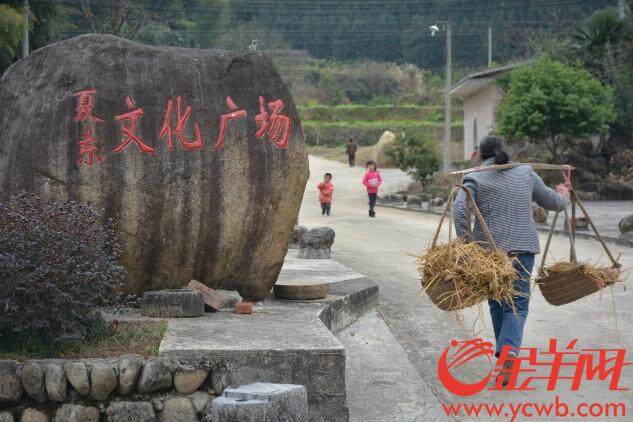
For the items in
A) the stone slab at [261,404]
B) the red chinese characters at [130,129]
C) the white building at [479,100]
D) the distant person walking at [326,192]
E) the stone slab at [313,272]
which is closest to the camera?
the stone slab at [261,404]

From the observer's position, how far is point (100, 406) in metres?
6.23

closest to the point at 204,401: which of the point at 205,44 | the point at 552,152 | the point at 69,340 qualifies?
the point at 69,340

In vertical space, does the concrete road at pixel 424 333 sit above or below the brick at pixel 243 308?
below

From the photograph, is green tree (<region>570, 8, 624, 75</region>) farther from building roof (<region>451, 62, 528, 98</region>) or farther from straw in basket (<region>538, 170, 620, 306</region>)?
straw in basket (<region>538, 170, 620, 306</region>)

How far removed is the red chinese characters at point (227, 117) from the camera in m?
8.54

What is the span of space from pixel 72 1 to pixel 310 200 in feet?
44.3

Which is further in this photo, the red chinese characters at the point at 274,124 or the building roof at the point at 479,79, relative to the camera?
the building roof at the point at 479,79

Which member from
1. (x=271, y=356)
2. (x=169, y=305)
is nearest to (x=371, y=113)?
(x=169, y=305)

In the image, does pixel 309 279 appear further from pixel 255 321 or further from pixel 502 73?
pixel 502 73

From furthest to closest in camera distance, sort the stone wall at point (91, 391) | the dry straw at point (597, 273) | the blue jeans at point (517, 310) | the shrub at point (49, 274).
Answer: the dry straw at point (597, 273)
the blue jeans at point (517, 310)
the shrub at point (49, 274)
the stone wall at point (91, 391)

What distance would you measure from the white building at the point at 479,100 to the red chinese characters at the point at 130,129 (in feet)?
101

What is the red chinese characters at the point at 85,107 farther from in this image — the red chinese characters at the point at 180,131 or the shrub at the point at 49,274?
the shrub at the point at 49,274

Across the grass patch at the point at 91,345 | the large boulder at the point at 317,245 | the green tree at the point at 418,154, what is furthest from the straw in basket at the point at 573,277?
the green tree at the point at 418,154

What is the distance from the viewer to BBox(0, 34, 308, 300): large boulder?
26.9ft
